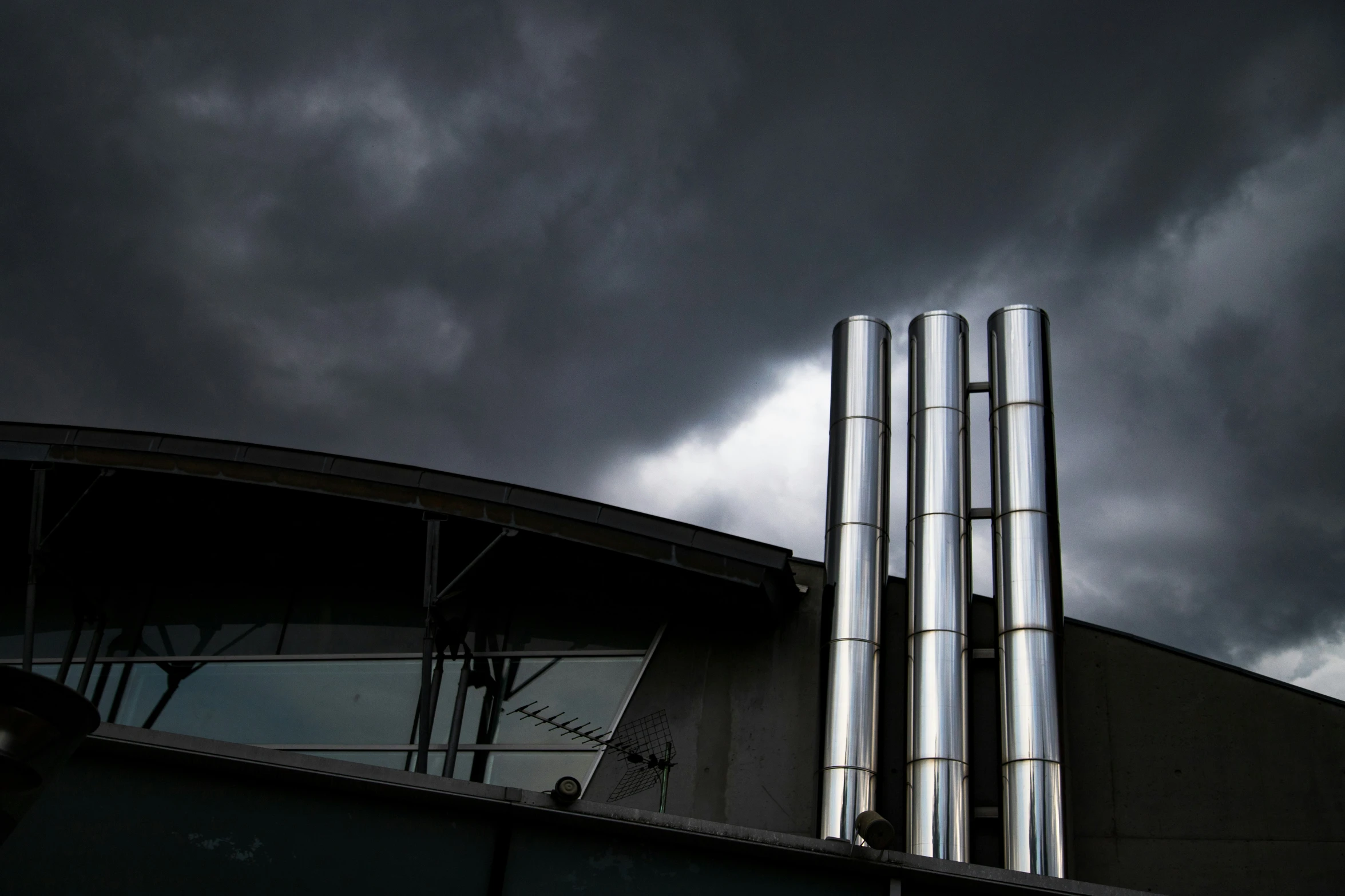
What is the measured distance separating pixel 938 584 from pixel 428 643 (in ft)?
20.3

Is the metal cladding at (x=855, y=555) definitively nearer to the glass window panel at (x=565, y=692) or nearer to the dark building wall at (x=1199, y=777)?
the dark building wall at (x=1199, y=777)

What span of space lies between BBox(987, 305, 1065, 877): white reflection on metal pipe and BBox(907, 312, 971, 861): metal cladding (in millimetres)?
440

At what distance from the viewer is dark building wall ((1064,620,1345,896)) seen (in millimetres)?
12289

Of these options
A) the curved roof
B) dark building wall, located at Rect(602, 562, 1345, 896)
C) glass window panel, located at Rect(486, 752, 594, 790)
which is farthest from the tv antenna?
the curved roof

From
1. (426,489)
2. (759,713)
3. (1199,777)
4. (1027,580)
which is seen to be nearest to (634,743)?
(759,713)

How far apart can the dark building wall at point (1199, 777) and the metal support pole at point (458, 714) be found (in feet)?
23.9

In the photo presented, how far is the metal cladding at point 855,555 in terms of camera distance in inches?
507

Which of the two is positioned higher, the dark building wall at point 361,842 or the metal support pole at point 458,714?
the metal support pole at point 458,714

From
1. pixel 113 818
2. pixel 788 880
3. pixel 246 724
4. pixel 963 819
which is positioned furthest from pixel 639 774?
pixel 113 818

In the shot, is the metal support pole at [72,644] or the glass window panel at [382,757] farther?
the metal support pole at [72,644]

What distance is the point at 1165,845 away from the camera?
41.4ft

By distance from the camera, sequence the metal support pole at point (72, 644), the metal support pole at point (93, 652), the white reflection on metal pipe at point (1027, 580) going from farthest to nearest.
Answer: the metal support pole at point (72, 644), the metal support pole at point (93, 652), the white reflection on metal pipe at point (1027, 580)

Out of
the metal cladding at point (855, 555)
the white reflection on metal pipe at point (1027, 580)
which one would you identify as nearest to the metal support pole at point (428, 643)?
the metal cladding at point (855, 555)

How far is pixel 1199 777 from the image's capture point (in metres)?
12.8
